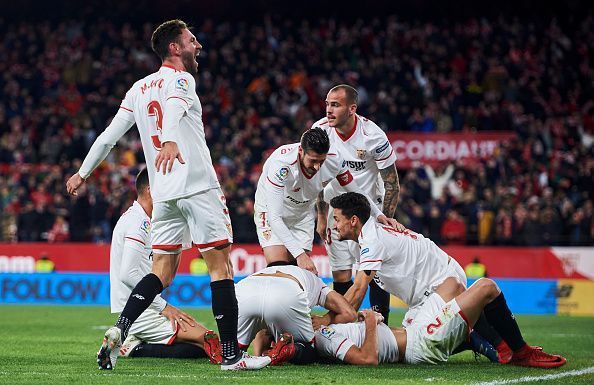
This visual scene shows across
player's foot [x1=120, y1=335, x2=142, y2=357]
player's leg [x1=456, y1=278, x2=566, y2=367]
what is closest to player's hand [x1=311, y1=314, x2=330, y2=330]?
player's leg [x1=456, y1=278, x2=566, y2=367]

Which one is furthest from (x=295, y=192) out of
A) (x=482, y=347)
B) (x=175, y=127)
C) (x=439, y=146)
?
(x=439, y=146)

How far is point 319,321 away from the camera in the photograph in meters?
8.88

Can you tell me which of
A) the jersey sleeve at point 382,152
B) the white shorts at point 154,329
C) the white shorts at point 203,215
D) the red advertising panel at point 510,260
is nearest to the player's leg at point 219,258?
the white shorts at point 203,215

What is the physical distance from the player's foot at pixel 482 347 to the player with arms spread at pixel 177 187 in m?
2.15

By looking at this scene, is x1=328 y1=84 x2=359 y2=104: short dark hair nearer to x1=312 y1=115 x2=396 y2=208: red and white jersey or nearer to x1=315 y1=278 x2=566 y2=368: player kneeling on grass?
x1=312 y1=115 x2=396 y2=208: red and white jersey

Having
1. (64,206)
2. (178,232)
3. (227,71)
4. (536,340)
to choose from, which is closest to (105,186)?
(64,206)

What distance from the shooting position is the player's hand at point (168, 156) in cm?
738

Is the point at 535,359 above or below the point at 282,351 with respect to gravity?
below

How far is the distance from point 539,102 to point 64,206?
1295 cm

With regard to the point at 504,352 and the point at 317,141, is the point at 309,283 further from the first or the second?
the point at 504,352

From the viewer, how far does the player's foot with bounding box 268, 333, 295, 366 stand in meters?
8.40

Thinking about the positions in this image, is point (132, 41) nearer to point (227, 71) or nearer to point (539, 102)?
point (227, 71)

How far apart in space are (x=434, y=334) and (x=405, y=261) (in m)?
0.76

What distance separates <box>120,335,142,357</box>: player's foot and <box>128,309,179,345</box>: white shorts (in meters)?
0.07
